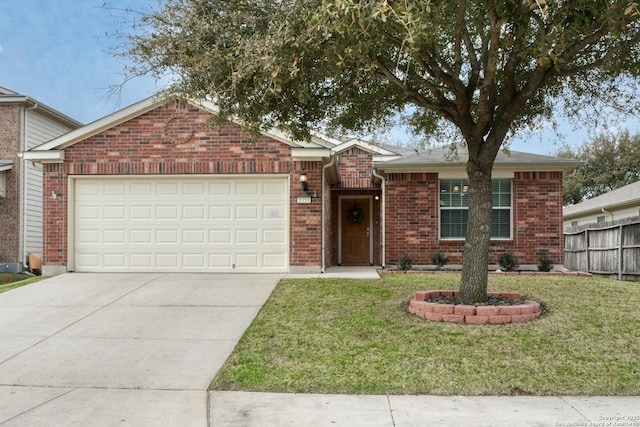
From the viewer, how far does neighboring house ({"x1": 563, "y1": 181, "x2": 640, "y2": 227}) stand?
1723cm

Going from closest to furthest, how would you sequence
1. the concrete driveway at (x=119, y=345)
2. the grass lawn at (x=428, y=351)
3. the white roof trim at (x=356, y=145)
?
the concrete driveway at (x=119, y=345) < the grass lawn at (x=428, y=351) < the white roof trim at (x=356, y=145)

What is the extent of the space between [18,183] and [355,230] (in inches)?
433

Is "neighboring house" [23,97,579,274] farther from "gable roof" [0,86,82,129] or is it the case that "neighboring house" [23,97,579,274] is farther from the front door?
"gable roof" [0,86,82,129]

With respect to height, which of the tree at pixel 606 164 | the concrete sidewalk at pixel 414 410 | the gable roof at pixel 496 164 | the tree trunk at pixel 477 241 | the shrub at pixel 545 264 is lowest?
the concrete sidewalk at pixel 414 410

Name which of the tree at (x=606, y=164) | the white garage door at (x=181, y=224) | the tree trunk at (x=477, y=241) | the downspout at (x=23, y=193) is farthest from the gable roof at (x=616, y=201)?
the downspout at (x=23, y=193)

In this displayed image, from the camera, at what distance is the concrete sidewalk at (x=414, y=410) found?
4.24m

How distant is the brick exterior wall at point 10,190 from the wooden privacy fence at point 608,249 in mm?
17418

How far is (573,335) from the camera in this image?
6320 mm

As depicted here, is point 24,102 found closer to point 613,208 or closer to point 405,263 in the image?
point 405,263

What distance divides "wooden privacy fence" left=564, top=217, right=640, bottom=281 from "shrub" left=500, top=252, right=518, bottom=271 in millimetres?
2653

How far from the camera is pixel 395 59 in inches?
302

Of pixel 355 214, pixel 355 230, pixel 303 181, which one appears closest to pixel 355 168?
pixel 355 214

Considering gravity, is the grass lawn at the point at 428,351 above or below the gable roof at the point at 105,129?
below

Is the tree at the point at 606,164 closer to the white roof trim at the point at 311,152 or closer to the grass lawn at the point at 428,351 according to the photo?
the white roof trim at the point at 311,152
